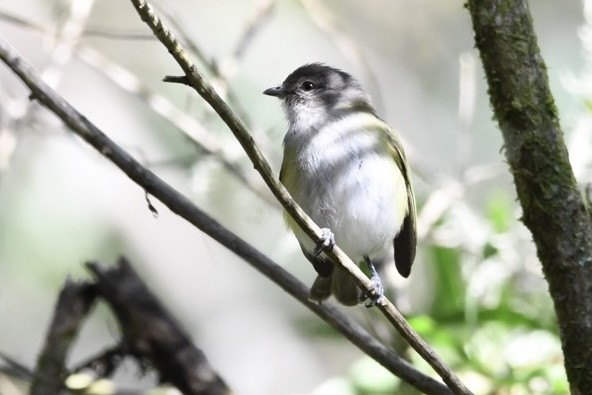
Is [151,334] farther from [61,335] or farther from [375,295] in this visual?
[375,295]

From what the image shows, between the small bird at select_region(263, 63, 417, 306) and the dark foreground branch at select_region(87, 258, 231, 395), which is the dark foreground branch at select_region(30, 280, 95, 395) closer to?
the dark foreground branch at select_region(87, 258, 231, 395)

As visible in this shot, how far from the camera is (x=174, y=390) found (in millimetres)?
3652

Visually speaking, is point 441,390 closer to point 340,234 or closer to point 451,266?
point 340,234

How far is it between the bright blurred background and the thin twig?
905 millimetres

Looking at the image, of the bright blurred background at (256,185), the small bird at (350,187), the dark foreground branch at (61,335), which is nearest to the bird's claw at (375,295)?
the small bird at (350,187)

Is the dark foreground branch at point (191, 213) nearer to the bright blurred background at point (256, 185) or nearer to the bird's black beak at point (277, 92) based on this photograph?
the bright blurred background at point (256, 185)

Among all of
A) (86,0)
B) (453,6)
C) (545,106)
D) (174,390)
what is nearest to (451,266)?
(174,390)

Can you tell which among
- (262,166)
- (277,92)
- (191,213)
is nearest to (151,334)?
(191,213)

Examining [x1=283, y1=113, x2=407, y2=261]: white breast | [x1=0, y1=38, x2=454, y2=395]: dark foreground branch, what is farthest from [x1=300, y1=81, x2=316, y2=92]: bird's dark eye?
[x1=0, y1=38, x2=454, y2=395]: dark foreground branch

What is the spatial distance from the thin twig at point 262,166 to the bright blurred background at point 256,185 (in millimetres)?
905

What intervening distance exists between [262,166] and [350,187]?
1.22 metres

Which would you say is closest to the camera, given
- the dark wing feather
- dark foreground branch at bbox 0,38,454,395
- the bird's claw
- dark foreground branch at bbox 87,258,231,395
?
dark foreground branch at bbox 0,38,454,395

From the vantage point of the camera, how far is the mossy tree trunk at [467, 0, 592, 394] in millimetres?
2713

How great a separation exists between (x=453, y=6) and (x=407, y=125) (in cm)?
91
